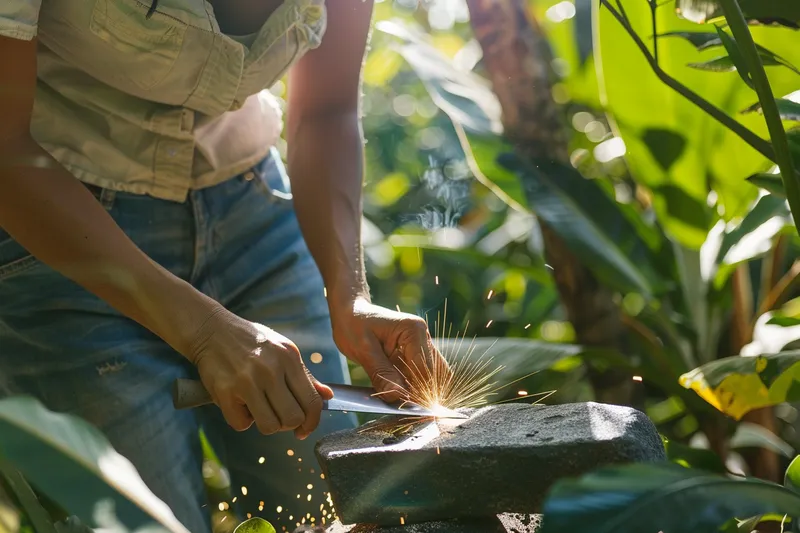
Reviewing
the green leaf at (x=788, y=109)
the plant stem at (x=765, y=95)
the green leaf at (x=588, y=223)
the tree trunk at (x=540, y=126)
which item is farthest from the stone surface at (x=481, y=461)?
the tree trunk at (x=540, y=126)

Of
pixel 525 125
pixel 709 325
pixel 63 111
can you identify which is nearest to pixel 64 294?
pixel 63 111

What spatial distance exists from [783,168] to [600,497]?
41cm

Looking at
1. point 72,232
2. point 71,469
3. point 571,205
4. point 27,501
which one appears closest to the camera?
point 71,469

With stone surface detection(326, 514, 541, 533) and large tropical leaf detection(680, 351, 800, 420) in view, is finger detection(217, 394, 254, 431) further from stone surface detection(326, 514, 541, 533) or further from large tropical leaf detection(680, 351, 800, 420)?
large tropical leaf detection(680, 351, 800, 420)

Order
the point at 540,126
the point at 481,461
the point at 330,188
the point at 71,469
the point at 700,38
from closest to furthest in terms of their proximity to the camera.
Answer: the point at 71,469 < the point at 481,461 < the point at 700,38 < the point at 330,188 < the point at 540,126

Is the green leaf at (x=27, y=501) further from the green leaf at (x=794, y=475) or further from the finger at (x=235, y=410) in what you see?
the green leaf at (x=794, y=475)

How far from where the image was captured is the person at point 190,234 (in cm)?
100

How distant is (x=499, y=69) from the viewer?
205 centimetres

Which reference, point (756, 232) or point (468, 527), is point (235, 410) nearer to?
point (468, 527)

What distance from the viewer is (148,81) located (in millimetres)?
1142

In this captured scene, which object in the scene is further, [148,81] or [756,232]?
[756,232]

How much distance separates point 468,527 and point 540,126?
126 cm

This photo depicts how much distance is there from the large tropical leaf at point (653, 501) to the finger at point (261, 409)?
0.42 meters

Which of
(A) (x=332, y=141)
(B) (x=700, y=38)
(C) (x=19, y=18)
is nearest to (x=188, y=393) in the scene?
(C) (x=19, y=18)
